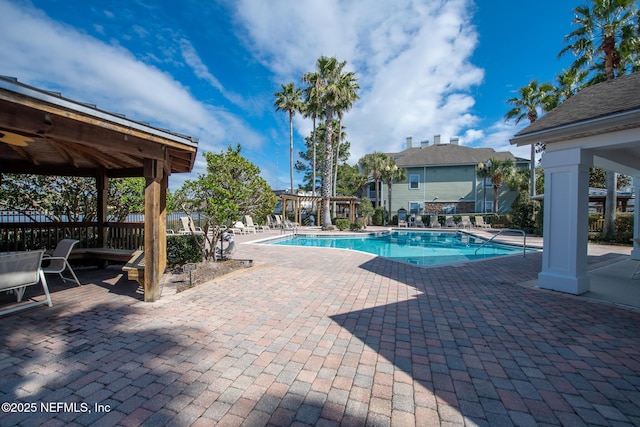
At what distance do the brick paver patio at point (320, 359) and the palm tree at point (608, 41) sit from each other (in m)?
14.6

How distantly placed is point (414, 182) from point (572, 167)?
25.3 meters

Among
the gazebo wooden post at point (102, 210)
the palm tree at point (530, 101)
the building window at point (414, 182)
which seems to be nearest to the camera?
the gazebo wooden post at point (102, 210)

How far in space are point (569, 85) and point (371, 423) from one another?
946 inches

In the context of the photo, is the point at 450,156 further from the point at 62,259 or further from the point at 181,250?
the point at 62,259

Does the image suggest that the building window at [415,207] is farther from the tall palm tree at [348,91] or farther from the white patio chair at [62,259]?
the white patio chair at [62,259]

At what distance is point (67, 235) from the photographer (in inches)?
272

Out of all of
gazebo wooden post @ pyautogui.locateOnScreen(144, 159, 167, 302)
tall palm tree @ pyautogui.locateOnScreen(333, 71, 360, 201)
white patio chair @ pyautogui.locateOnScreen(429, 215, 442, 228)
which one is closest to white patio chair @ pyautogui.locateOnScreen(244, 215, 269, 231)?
tall palm tree @ pyautogui.locateOnScreen(333, 71, 360, 201)

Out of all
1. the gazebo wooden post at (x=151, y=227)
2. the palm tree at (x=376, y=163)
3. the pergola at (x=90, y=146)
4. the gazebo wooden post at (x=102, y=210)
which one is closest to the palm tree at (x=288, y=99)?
the palm tree at (x=376, y=163)

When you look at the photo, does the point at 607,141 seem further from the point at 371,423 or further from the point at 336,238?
the point at 336,238

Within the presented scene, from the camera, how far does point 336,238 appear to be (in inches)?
714

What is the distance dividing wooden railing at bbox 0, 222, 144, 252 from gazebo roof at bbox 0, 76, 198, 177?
1287mm

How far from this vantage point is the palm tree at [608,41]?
40.6ft

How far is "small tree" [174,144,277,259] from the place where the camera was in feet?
21.2

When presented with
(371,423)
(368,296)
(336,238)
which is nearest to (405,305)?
(368,296)
